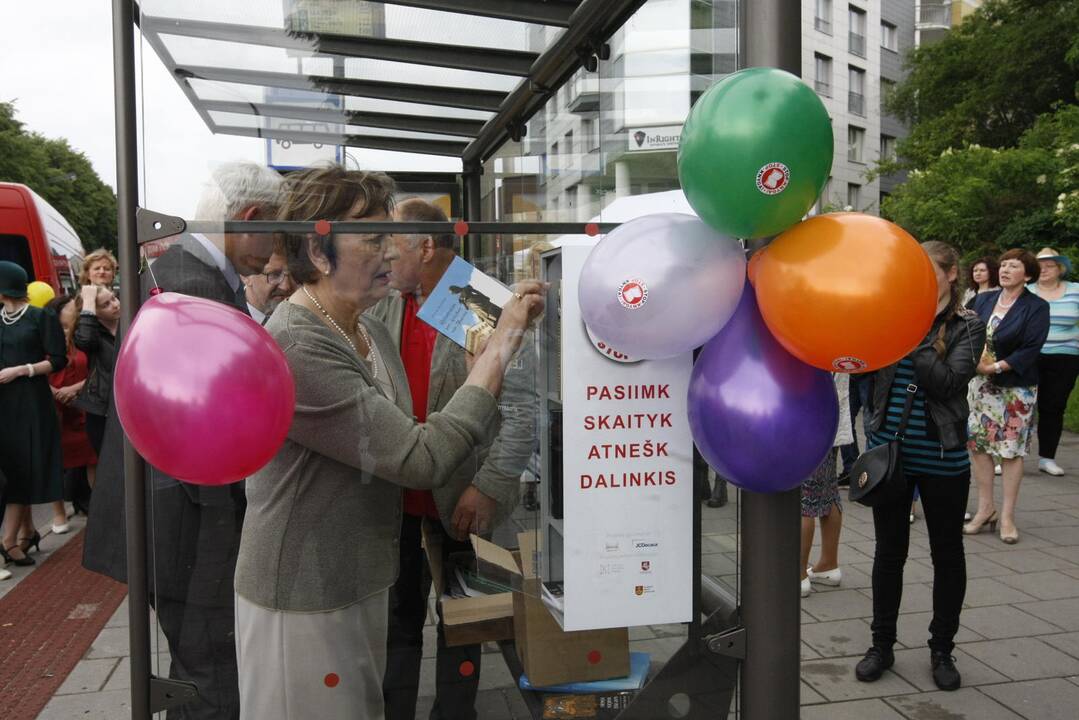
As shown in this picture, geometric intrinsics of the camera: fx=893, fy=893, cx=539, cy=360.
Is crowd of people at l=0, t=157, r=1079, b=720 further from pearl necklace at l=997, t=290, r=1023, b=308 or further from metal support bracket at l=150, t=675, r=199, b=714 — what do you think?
pearl necklace at l=997, t=290, r=1023, b=308

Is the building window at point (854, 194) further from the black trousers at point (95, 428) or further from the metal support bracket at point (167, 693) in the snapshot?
the metal support bracket at point (167, 693)

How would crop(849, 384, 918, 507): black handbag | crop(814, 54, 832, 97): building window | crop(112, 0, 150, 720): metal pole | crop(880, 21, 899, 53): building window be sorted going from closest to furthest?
crop(112, 0, 150, 720): metal pole → crop(849, 384, 918, 507): black handbag → crop(814, 54, 832, 97): building window → crop(880, 21, 899, 53): building window

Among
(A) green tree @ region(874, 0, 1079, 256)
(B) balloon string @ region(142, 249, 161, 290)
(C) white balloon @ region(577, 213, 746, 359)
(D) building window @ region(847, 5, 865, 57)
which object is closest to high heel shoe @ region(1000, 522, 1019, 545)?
(C) white balloon @ region(577, 213, 746, 359)

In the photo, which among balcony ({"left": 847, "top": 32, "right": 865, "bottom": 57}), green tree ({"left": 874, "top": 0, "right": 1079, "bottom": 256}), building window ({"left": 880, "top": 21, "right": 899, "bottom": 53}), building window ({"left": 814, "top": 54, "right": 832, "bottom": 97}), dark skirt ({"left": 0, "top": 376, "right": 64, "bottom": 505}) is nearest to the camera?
dark skirt ({"left": 0, "top": 376, "right": 64, "bottom": 505})

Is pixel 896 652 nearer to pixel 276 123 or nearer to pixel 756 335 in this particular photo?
pixel 756 335

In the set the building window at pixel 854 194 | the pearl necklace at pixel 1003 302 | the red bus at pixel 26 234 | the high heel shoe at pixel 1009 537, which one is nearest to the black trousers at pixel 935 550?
the high heel shoe at pixel 1009 537

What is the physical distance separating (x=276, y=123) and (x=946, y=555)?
10.3 ft

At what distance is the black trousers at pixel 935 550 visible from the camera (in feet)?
12.3

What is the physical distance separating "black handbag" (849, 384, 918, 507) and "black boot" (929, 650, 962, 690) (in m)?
0.75

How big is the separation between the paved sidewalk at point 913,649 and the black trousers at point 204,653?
0.15 feet

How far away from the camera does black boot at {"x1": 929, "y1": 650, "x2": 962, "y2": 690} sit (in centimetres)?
382

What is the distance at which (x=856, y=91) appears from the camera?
41.5 metres

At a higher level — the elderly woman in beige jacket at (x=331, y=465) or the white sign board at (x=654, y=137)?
the white sign board at (x=654, y=137)

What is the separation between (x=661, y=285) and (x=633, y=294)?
62 millimetres
